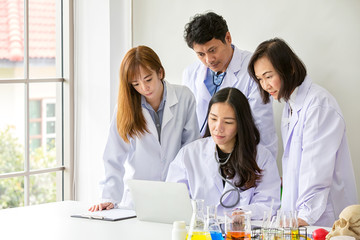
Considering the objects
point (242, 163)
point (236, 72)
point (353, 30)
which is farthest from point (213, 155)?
point (353, 30)

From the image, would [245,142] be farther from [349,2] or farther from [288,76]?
[349,2]

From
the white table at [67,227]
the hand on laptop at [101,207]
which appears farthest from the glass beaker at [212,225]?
the hand on laptop at [101,207]

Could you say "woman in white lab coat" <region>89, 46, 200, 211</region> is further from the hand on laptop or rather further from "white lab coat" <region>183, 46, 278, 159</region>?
"white lab coat" <region>183, 46, 278, 159</region>

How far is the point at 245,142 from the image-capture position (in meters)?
2.77

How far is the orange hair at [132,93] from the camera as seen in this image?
2.90m

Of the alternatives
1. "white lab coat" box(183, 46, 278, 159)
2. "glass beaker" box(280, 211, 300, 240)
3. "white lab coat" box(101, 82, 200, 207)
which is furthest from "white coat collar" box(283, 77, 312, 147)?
"glass beaker" box(280, 211, 300, 240)

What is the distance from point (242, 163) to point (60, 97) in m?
1.85

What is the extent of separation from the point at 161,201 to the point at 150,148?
0.64 m

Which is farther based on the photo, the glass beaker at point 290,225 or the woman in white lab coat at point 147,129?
the woman in white lab coat at point 147,129

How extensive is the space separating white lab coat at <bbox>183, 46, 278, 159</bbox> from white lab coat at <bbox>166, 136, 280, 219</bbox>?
271mm

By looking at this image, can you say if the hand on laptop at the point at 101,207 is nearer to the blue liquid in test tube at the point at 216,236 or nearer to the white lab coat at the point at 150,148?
the white lab coat at the point at 150,148

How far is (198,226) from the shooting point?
1870mm

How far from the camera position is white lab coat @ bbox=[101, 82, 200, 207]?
3041 millimetres

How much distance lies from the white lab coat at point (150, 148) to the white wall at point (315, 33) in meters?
0.56
